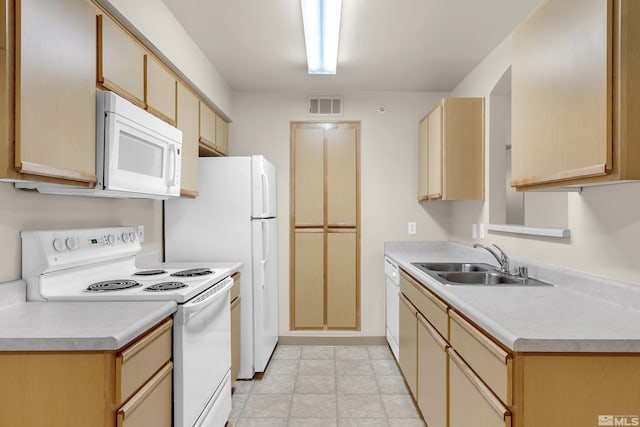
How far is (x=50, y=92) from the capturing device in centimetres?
132

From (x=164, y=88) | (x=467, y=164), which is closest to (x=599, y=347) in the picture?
(x=467, y=164)

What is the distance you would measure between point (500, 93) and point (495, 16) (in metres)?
0.65

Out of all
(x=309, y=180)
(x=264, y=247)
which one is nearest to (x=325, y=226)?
(x=309, y=180)

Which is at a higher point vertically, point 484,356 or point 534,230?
point 534,230

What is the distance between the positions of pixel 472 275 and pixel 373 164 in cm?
167

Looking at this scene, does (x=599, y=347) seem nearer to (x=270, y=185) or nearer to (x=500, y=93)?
(x=500, y=93)

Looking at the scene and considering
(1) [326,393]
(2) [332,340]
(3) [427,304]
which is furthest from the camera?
(2) [332,340]

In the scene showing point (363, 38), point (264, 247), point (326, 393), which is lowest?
point (326, 393)

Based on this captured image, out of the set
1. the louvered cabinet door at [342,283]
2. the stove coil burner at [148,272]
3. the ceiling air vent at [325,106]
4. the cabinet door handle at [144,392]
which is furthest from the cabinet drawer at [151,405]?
the ceiling air vent at [325,106]

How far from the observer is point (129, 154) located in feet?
5.83

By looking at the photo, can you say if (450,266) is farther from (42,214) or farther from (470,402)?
(42,214)

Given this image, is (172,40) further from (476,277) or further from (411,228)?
(411,228)
